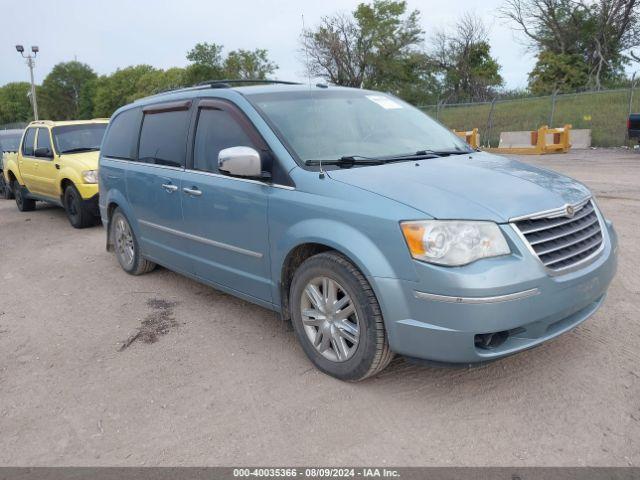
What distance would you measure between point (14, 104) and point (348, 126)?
114243 mm

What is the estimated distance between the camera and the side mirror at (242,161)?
144 inches

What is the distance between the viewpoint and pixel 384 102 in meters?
4.67

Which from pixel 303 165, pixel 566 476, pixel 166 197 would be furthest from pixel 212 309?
pixel 566 476

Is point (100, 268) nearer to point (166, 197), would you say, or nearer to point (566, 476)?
point (166, 197)

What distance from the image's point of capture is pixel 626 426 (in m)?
2.87

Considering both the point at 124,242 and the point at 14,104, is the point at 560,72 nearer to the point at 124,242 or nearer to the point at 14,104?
the point at 124,242

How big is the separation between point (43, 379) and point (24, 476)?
1.10 metres

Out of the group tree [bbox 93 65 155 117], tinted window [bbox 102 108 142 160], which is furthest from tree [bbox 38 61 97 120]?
tinted window [bbox 102 108 142 160]

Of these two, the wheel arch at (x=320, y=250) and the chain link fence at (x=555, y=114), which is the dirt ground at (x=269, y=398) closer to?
the wheel arch at (x=320, y=250)

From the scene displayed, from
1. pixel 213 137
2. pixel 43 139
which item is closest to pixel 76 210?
pixel 43 139

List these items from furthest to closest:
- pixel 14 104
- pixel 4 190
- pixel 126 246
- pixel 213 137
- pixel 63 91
→ 1. pixel 14 104
2. pixel 63 91
3. pixel 4 190
4. pixel 126 246
5. pixel 213 137

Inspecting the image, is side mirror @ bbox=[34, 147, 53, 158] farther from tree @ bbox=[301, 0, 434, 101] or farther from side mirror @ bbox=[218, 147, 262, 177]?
tree @ bbox=[301, 0, 434, 101]

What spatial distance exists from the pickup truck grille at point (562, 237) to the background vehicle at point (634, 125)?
14312 mm

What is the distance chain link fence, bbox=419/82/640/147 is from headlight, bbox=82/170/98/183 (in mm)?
16748
